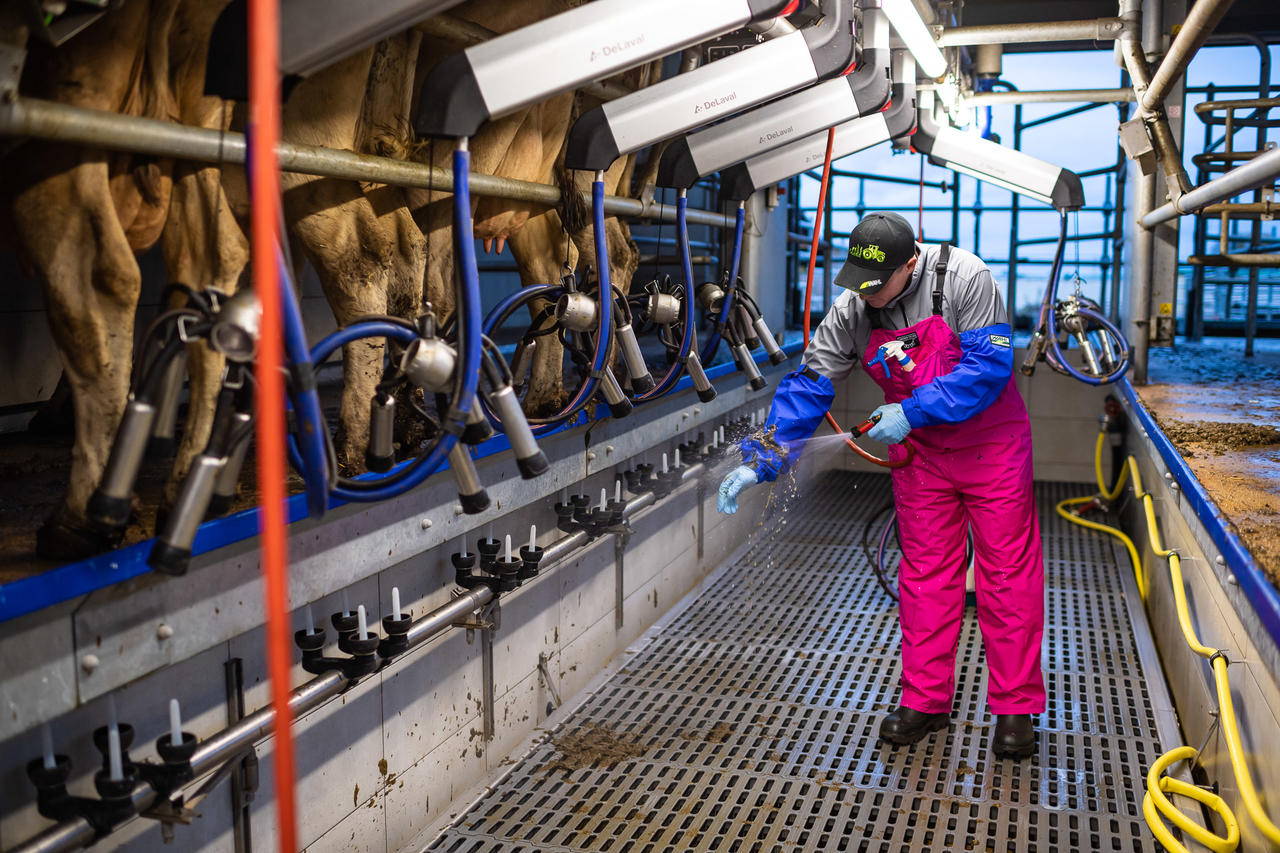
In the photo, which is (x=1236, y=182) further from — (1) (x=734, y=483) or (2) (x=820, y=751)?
(2) (x=820, y=751)

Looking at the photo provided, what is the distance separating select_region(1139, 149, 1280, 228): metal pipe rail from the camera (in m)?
2.23

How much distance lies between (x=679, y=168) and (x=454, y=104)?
5.01 feet

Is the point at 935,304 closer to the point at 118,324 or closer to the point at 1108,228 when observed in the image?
the point at 118,324

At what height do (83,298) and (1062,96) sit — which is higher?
(1062,96)

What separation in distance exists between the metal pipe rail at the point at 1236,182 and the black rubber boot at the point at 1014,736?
155 cm

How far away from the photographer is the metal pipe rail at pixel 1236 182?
223cm

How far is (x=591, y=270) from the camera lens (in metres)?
2.83

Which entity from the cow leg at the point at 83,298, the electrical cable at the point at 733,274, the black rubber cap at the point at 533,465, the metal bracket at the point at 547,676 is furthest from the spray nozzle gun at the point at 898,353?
the cow leg at the point at 83,298

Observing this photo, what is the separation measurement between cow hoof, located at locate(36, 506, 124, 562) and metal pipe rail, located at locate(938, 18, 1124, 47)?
12.1ft

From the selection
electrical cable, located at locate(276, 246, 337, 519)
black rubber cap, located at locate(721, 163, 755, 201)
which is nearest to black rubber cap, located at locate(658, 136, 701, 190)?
black rubber cap, located at locate(721, 163, 755, 201)

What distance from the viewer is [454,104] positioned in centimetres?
199

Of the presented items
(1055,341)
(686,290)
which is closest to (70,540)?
(686,290)

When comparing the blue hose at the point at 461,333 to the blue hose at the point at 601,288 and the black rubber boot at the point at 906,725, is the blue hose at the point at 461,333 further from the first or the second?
the black rubber boot at the point at 906,725

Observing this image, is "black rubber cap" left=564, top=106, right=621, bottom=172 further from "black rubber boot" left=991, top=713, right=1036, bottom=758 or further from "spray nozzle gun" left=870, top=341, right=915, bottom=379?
"black rubber boot" left=991, top=713, right=1036, bottom=758
